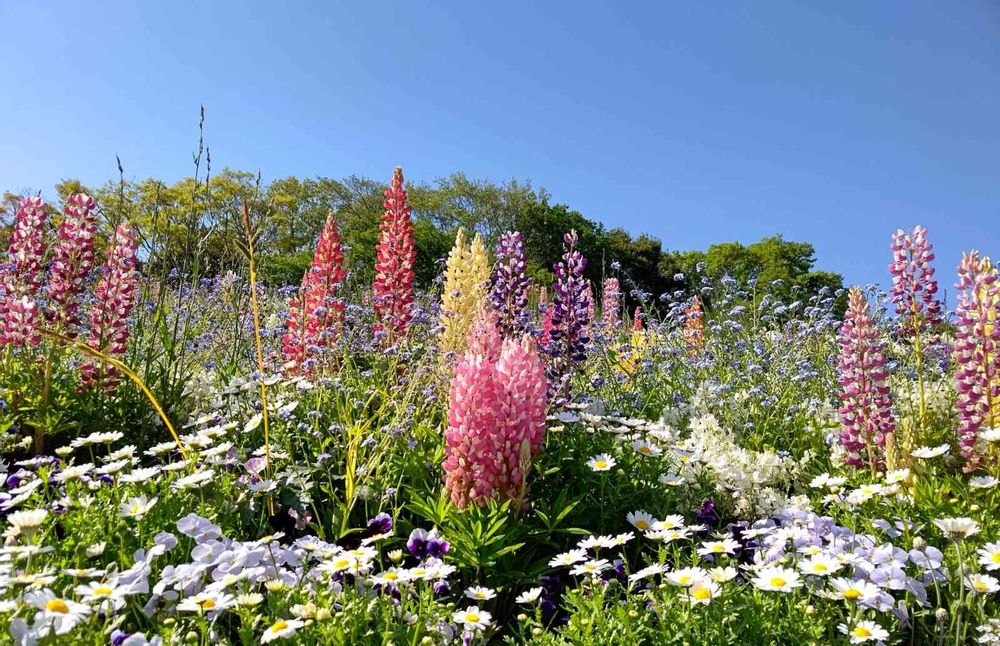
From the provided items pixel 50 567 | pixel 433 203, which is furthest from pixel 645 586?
pixel 433 203

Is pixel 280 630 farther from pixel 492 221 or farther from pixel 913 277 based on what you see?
pixel 492 221

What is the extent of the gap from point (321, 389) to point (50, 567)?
2184 mm

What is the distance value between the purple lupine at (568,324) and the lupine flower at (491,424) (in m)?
1.24

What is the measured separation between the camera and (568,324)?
15.4ft

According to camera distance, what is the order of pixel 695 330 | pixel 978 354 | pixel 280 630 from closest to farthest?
pixel 280 630, pixel 978 354, pixel 695 330

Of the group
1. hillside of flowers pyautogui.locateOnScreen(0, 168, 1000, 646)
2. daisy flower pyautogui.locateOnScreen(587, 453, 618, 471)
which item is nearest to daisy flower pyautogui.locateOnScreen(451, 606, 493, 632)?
hillside of flowers pyautogui.locateOnScreen(0, 168, 1000, 646)

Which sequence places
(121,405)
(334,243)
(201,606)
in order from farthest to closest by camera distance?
(334,243) < (121,405) < (201,606)

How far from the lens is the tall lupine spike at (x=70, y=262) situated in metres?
4.87

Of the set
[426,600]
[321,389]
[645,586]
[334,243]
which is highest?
[334,243]

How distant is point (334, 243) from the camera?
20.2ft

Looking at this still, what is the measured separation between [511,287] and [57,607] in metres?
3.29

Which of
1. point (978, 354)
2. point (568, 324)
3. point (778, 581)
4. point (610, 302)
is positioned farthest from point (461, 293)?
point (610, 302)

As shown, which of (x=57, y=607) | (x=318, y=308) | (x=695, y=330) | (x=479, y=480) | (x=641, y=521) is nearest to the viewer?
(x=57, y=607)

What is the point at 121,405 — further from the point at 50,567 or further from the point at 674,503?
the point at 674,503
